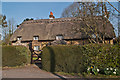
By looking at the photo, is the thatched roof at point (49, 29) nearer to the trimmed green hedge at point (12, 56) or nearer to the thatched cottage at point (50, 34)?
the thatched cottage at point (50, 34)

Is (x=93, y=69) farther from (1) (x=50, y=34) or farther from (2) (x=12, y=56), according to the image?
(1) (x=50, y=34)

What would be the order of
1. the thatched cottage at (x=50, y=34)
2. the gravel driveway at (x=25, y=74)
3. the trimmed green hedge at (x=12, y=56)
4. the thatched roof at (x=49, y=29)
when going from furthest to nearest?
the thatched roof at (x=49, y=29) → the thatched cottage at (x=50, y=34) → the trimmed green hedge at (x=12, y=56) → the gravel driveway at (x=25, y=74)

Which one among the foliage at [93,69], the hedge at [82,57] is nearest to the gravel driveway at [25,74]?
the hedge at [82,57]

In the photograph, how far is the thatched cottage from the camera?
71.4 feet

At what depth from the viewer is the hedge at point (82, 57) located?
283 inches

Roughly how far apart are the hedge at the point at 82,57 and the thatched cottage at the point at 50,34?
13.3m

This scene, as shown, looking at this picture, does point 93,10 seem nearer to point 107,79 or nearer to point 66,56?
point 66,56

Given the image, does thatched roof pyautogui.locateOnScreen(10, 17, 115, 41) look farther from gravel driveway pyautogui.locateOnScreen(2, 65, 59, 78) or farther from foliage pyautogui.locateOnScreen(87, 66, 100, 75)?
gravel driveway pyautogui.locateOnScreen(2, 65, 59, 78)

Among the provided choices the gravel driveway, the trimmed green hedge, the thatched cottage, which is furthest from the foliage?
the thatched cottage

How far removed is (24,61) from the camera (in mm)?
9125

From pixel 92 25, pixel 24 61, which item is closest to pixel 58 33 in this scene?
pixel 92 25

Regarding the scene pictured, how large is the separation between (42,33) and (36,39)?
65.4 inches

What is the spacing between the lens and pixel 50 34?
76.7 ft

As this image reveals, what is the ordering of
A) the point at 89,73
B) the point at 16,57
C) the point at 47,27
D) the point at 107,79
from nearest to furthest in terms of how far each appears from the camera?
the point at 107,79 → the point at 89,73 → the point at 16,57 → the point at 47,27
